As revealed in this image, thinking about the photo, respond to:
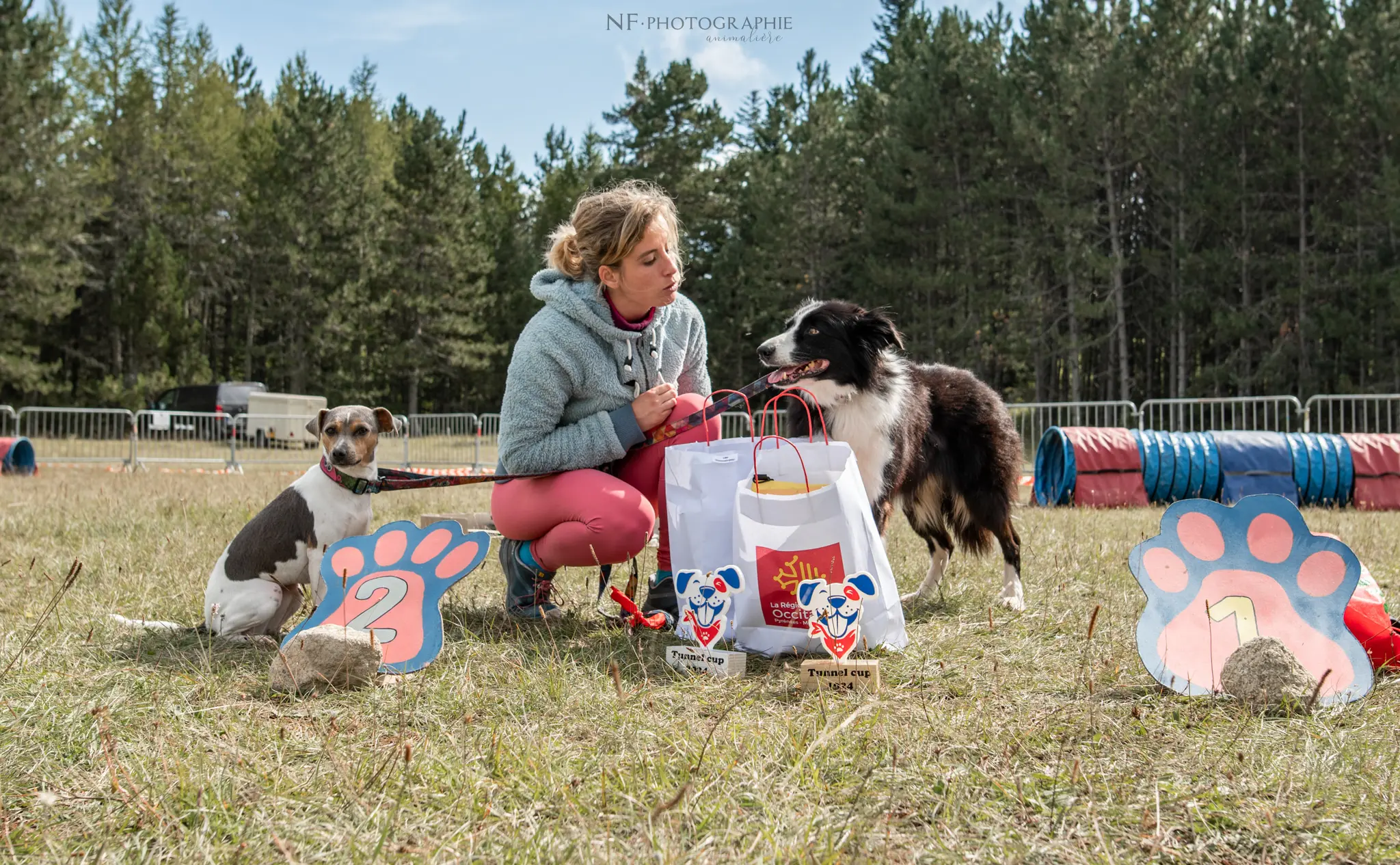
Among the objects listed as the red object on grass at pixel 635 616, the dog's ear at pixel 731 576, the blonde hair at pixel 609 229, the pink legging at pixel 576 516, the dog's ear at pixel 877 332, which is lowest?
the red object on grass at pixel 635 616

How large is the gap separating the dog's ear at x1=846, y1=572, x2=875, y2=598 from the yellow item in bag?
0.35 metres

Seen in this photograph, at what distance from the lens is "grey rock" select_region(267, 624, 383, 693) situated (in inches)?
101

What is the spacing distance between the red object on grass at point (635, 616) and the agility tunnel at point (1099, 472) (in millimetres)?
6220

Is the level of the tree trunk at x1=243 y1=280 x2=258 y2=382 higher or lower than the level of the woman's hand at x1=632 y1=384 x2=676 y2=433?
higher

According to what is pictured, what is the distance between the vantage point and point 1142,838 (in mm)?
1701

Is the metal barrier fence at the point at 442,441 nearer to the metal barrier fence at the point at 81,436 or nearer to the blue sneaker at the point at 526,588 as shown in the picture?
the metal barrier fence at the point at 81,436

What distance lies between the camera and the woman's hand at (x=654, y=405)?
3490mm

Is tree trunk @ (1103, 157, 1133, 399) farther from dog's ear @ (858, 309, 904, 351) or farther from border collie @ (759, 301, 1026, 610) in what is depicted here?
dog's ear @ (858, 309, 904, 351)

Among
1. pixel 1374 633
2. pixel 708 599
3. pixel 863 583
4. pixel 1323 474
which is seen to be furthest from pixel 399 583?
pixel 1323 474

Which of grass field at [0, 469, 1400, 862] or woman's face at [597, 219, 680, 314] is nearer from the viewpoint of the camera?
grass field at [0, 469, 1400, 862]

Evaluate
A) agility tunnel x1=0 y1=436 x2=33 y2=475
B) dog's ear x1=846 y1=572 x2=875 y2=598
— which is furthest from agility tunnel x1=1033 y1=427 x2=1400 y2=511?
agility tunnel x1=0 y1=436 x2=33 y2=475

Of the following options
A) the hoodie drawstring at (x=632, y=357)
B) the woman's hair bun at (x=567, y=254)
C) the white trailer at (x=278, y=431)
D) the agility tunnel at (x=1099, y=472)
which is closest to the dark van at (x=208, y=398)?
the white trailer at (x=278, y=431)

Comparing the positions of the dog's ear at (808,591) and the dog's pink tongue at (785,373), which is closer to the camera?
the dog's ear at (808,591)

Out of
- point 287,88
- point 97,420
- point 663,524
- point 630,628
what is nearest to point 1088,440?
point 663,524
